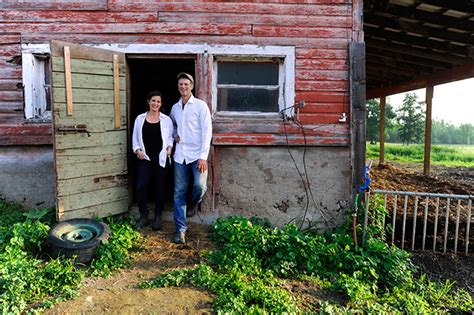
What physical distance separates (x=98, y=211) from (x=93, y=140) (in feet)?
3.29

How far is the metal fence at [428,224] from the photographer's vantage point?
14.6 feet

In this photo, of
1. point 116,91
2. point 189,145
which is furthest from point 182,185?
point 116,91

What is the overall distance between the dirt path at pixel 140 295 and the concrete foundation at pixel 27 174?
216cm

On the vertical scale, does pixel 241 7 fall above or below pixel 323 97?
above

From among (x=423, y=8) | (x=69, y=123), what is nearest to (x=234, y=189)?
(x=69, y=123)

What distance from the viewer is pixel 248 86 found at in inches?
207

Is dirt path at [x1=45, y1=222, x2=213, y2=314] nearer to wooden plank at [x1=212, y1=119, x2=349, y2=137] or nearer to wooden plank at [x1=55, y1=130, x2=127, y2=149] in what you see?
wooden plank at [x1=55, y1=130, x2=127, y2=149]

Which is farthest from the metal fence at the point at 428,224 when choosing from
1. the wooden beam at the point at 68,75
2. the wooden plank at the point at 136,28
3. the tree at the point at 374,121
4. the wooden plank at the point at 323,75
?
the tree at the point at 374,121

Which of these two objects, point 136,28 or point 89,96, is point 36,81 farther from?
point 136,28

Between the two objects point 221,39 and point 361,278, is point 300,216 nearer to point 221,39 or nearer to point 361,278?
point 361,278

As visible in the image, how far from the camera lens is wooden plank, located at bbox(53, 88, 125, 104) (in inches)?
170

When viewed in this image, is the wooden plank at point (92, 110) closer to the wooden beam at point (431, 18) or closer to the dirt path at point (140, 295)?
the dirt path at point (140, 295)

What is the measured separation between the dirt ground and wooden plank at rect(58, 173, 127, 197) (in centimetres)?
84

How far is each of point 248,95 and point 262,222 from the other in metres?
1.98
